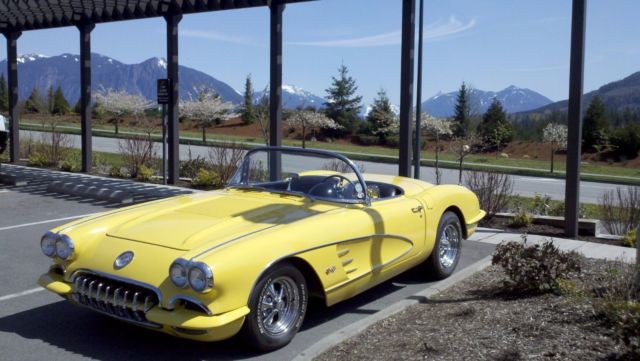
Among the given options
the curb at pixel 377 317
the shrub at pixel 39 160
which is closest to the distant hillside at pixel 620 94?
the shrub at pixel 39 160

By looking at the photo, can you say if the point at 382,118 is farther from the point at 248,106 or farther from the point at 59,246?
the point at 59,246

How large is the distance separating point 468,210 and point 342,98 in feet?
137

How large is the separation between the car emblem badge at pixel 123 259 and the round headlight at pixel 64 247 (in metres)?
0.48

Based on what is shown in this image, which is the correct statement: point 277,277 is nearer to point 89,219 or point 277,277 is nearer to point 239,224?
point 239,224

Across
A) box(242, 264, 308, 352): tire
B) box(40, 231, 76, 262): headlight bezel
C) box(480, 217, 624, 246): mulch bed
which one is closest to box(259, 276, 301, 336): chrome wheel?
box(242, 264, 308, 352): tire

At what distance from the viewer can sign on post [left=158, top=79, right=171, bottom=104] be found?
13.5 meters

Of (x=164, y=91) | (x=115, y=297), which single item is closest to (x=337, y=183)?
(x=115, y=297)

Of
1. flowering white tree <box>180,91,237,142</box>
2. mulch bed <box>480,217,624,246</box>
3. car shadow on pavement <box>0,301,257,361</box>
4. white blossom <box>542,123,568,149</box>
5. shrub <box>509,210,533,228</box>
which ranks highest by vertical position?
flowering white tree <box>180,91,237,142</box>

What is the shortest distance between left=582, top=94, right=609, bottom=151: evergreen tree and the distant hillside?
59.8 m

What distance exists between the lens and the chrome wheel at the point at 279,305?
4.46m

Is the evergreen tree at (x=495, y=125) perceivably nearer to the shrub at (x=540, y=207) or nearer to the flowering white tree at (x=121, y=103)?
the flowering white tree at (x=121, y=103)

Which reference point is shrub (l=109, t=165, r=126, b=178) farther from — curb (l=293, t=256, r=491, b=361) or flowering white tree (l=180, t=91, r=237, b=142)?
flowering white tree (l=180, t=91, r=237, b=142)

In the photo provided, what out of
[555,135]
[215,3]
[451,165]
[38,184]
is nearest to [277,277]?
[215,3]

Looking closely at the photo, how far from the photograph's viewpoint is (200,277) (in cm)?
408
